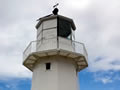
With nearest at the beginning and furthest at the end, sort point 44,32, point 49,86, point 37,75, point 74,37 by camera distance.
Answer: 1. point 49,86
2. point 37,75
3. point 44,32
4. point 74,37

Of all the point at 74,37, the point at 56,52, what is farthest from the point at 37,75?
the point at 74,37

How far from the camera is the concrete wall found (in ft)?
44.9

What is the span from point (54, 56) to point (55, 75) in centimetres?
163

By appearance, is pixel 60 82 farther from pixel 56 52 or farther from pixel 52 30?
pixel 52 30

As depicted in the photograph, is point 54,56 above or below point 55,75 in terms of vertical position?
above

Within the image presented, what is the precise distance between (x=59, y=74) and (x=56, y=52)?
174cm

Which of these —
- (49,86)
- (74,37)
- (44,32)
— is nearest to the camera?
(49,86)

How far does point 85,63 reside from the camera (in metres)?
16.2

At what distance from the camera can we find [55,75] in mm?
13836

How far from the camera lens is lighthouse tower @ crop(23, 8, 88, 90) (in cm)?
1393

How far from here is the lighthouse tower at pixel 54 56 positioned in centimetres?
1393

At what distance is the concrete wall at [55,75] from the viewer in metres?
13.7

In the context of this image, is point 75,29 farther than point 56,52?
Yes

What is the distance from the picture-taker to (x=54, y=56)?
1463 cm
